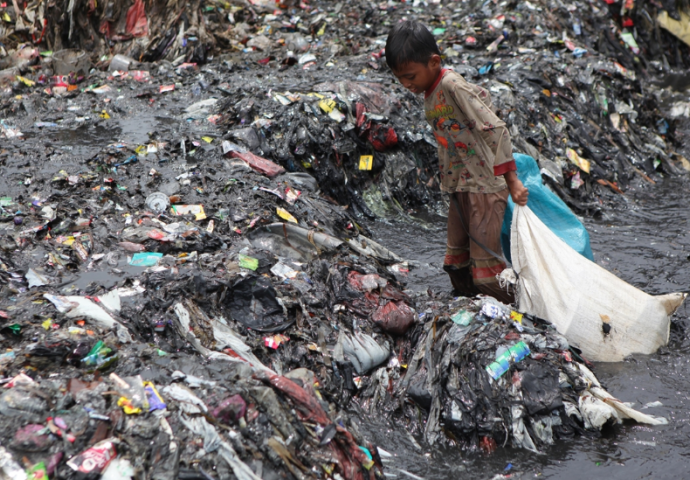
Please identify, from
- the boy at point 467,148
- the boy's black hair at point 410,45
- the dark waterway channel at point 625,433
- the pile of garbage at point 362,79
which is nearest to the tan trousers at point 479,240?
the boy at point 467,148

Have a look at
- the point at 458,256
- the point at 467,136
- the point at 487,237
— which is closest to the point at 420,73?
the point at 467,136

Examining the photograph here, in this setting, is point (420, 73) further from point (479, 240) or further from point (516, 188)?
point (479, 240)

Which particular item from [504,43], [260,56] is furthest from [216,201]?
[504,43]

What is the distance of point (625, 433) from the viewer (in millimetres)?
2430

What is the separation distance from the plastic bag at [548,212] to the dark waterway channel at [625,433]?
68 cm

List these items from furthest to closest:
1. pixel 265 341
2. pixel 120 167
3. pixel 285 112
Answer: pixel 285 112
pixel 120 167
pixel 265 341

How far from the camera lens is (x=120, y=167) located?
416 centimetres

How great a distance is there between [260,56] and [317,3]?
2.13 metres

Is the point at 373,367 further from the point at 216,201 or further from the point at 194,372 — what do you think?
the point at 216,201

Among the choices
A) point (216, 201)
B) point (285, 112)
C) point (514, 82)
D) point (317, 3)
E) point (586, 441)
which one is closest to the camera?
point (586, 441)

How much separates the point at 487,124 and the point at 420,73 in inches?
15.8

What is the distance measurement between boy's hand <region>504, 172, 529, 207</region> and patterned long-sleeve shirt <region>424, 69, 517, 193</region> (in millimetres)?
49

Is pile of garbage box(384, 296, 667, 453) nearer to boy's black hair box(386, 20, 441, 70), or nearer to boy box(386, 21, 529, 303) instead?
boy box(386, 21, 529, 303)

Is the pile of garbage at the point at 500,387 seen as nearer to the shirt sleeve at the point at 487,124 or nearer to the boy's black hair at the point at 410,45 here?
the shirt sleeve at the point at 487,124
